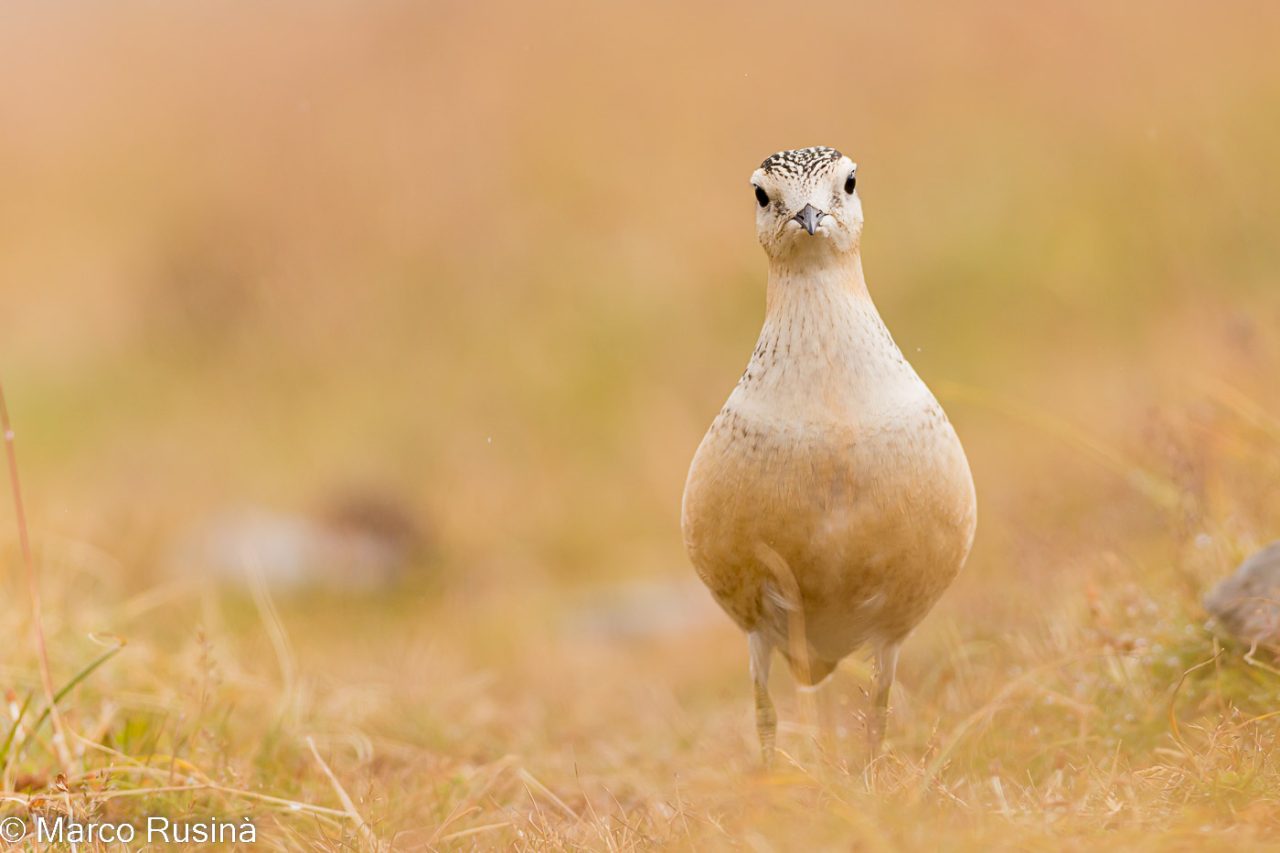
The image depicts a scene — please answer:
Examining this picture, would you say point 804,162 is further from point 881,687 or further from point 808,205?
point 881,687

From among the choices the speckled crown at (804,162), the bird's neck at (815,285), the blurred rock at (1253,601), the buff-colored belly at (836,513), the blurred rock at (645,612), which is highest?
the speckled crown at (804,162)

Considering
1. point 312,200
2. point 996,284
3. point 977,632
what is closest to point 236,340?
point 312,200

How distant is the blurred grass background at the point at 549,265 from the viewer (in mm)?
9945

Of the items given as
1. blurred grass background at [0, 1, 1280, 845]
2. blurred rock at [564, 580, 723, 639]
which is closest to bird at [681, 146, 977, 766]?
blurred grass background at [0, 1, 1280, 845]

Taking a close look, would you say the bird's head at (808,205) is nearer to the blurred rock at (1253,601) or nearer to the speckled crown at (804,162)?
the speckled crown at (804,162)

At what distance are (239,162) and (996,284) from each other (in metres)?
8.29

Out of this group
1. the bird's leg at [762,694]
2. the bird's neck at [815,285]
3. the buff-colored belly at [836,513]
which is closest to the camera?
the buff-colored belly at [836,513]

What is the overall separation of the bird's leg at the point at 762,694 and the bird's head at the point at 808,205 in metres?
1.37

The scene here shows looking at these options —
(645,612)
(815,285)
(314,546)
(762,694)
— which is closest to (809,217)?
(815,285)

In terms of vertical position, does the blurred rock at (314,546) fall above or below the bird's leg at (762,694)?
below

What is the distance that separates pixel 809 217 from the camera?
4.23m

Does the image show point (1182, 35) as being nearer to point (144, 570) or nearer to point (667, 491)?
point (667, 491)

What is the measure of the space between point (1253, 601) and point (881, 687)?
4.10 ft

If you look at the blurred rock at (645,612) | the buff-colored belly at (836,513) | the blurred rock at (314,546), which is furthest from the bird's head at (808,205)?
the blurred rock at (314,546)
